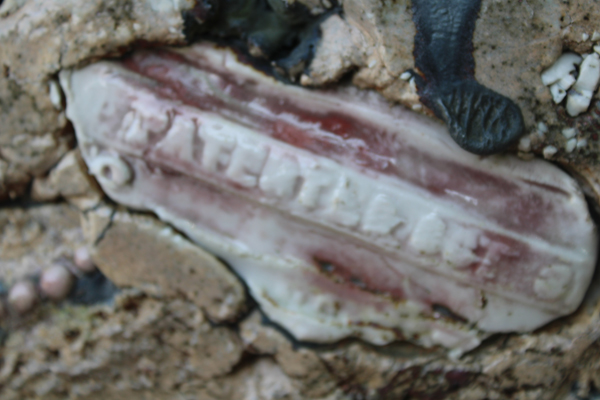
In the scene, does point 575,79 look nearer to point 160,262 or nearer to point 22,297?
point 160,262

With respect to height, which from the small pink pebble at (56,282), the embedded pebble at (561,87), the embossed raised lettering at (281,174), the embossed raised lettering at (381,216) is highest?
the embedded pebble at (561,87)

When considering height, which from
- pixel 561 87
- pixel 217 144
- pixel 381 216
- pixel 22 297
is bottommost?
pixel 22 297

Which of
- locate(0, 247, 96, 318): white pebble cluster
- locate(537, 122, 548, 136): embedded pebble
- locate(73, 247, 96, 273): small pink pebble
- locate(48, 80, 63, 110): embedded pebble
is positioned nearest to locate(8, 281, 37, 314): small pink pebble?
locate(0, 247, 96, 318): white pebble cluster

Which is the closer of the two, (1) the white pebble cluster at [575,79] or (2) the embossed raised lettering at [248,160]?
(1) the white pebble cluster at [575,79]

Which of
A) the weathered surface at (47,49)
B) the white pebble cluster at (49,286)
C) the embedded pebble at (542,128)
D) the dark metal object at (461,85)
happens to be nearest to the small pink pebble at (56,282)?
the white pebble cluster at (49,286)

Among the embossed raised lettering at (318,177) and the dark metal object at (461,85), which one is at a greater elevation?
the dark metal object at (461,85)

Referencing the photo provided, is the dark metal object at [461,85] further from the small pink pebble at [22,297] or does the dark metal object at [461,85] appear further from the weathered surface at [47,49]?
the small pink pebble at [22,297]

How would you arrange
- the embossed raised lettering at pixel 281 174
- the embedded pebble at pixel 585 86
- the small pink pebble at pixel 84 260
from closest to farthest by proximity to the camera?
the embedded pebble at pixel 585 86
the embossed raised lettering at pixel 281 174
the small pink pebble at pixel 84 260

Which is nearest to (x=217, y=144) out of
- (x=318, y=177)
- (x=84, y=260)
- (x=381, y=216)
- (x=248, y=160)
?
(x=248, y=160)
